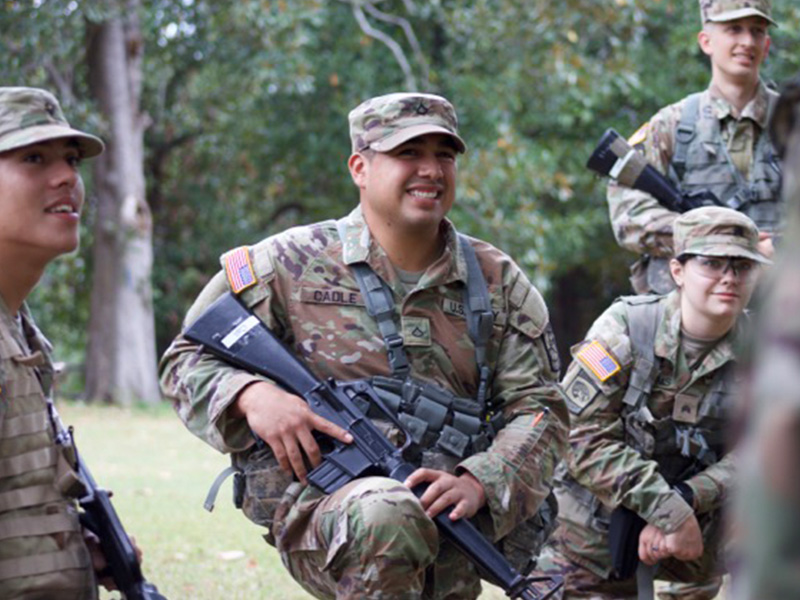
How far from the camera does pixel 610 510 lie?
5266 millimetres

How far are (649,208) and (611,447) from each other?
1.50 meters

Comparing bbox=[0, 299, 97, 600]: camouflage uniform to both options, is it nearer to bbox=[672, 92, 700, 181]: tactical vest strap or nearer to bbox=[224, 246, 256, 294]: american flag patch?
bbox=[224, 246, 256, 294]: american flag patch

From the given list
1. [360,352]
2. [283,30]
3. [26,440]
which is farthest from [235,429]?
[283,30]

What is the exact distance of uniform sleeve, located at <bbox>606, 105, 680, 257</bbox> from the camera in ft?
20.2

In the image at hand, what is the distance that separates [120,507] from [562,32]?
438 inches

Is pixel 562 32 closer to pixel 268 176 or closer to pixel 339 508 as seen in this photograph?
pixel 268 176

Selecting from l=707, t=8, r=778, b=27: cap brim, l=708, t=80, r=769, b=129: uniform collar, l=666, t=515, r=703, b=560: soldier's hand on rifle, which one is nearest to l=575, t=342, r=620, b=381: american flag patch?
l=666, t=515, r=703, b=560: soldier's hand on rifle

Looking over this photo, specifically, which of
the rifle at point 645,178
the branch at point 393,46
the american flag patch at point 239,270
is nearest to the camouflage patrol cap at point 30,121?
the american flag patch at point 239,270

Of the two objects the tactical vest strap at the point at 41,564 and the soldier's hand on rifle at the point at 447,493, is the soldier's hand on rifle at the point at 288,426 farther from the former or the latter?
the tactical vest strap at the point at 41,564

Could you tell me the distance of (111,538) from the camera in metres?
3.82

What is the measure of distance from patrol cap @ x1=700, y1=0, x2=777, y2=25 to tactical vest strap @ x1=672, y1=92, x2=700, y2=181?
1.28 feet

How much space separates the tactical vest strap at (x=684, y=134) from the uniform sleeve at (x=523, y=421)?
→ 1.98 meters

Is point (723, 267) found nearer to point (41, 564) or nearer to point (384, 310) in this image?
point (384, 310)

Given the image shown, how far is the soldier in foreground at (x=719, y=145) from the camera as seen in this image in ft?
20.3
